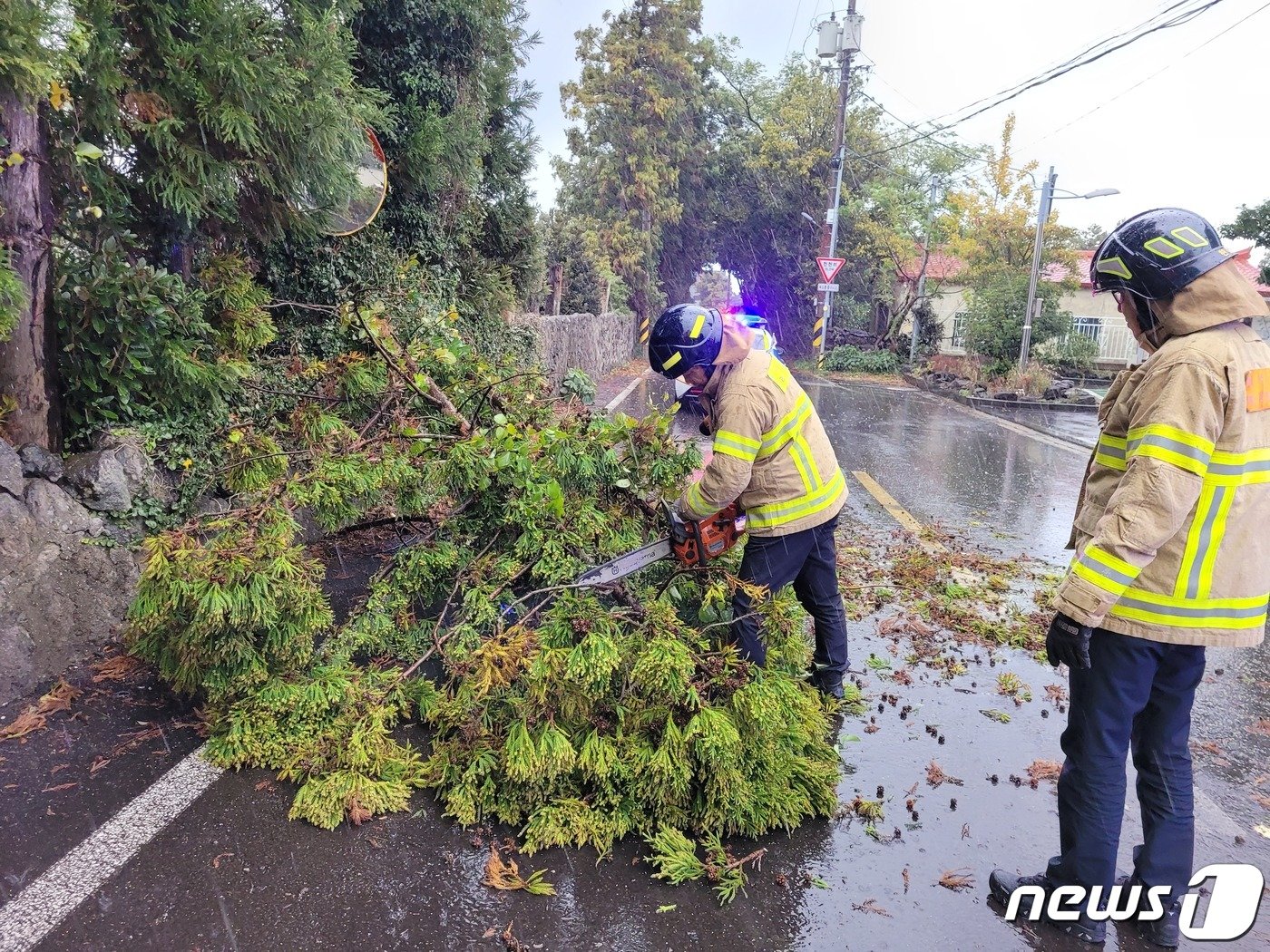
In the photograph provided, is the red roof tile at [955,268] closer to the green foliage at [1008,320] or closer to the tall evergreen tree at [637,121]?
the green foliage at [1008,320]

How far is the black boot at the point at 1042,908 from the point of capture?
2453 millimetres

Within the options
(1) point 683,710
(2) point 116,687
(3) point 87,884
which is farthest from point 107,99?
(1) point 683,710

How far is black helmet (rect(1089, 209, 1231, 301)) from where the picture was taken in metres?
2.28

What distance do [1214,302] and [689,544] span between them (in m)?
2.03

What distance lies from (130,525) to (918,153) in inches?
1478

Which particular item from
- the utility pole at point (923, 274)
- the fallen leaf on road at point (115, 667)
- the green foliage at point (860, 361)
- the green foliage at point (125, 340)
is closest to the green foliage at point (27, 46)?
the green foliage at point (125, 340)

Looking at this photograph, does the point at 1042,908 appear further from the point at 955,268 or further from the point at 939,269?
the point at 939,269

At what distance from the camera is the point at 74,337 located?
13.5ft

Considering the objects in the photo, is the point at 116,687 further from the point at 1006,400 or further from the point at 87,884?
the point at 1006,400

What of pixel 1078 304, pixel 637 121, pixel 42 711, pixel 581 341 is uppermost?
pixel 637 121

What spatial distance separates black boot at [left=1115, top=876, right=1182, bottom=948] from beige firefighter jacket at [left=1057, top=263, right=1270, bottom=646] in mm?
938

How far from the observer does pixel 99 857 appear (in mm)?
2564

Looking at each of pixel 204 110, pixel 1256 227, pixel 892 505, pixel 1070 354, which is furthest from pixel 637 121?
pixel 204 110

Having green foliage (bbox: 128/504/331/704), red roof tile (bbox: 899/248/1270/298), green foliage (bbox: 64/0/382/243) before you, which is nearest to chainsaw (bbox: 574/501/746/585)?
green foliage (bbox: 128/504/331/704)
